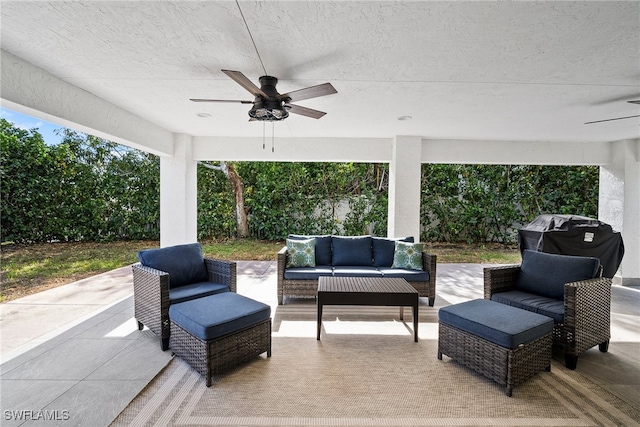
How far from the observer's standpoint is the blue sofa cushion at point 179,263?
9.48 feet

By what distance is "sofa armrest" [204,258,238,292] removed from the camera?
3.06m

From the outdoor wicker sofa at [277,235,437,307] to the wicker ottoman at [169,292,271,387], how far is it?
3.89ft

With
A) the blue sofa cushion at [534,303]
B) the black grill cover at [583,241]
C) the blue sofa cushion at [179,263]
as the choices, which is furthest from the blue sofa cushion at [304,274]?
the black grill cover at [583,241]

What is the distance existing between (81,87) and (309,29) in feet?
9.16

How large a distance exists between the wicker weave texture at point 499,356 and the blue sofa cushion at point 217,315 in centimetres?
160

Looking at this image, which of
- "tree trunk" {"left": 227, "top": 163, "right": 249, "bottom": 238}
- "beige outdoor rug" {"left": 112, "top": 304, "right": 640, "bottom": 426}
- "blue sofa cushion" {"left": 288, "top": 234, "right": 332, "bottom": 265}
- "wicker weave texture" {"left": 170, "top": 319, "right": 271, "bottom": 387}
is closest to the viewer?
"beige outdoor rug" {"left": 112, "top": 304, "right": 640, "bottom": 426}

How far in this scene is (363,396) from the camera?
1954mm

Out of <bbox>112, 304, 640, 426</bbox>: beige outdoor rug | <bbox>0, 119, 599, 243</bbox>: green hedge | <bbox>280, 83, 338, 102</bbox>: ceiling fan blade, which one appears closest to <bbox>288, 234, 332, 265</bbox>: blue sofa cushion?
<bbox>112, 304, 640, 426</bbox>: beige outdoor rug

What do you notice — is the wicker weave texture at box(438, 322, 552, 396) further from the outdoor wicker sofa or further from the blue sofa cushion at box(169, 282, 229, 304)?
the blue sofa cushion at box(169, 282, 229, 304)

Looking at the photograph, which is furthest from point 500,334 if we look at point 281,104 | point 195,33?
point 195,33

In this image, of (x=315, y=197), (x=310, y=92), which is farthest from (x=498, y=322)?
(x=315, y=197)

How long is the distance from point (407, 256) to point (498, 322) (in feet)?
5.84

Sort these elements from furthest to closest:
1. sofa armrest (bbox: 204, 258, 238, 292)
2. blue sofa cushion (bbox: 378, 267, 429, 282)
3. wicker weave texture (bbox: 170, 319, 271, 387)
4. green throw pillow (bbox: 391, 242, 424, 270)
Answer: green throw pillow (bbox: 391, 242, 424, 270) → blue sofa cushion (bbox: 378, 267, 429, 282) → sofa armrest (bbox: 204, 258, 238, 292) → wicker weave texture (bbox: 170, 319, 271, 387)

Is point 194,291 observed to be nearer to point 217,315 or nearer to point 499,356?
point 217,315
